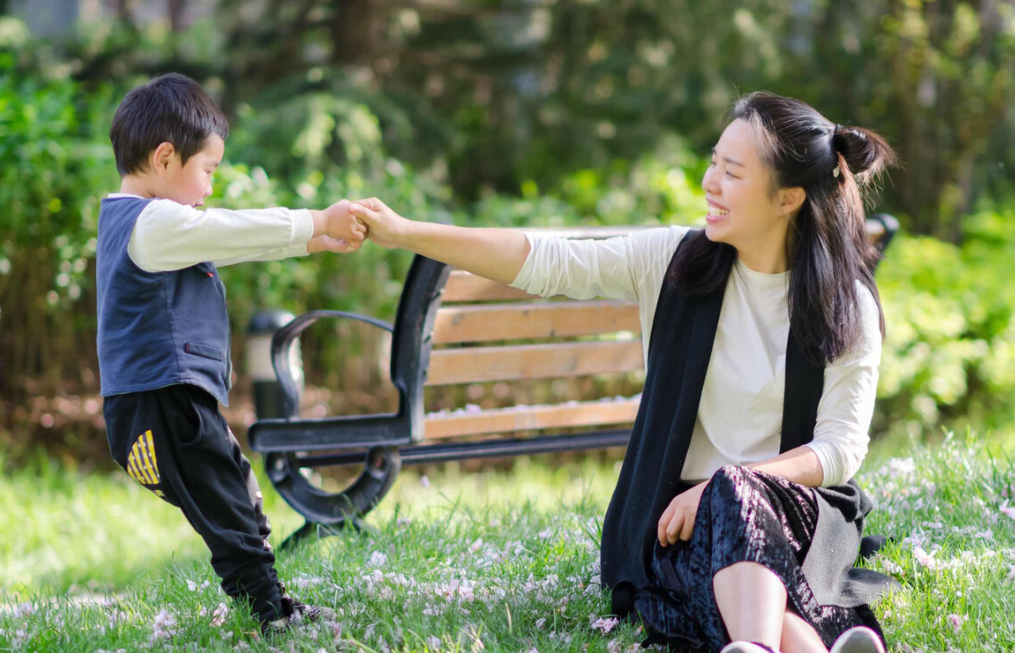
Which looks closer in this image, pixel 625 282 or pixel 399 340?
pixel 625 282

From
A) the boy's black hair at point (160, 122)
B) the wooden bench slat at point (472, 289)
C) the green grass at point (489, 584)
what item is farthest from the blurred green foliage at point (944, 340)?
the boy's black hair at point (160, 122)

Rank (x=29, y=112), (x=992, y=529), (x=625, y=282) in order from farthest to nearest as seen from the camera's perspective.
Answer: (x=29, y=112), (x=992, y=529), (x=625, y=282)

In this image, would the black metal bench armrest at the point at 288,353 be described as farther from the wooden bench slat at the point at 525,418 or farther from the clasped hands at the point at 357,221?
the clasped hands at the point at 357,221

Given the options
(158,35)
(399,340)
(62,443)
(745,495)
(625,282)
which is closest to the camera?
(745,495)

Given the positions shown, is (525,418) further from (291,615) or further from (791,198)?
(791,198)

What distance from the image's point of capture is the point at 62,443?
5.35m

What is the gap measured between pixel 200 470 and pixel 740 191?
143 centimetres

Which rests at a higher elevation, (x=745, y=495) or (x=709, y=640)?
(x=745, y=495)

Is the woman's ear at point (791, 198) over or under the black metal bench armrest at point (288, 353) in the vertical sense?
over

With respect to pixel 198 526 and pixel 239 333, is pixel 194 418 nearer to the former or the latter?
pixel 198 526

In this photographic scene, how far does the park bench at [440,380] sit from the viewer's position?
316 cm

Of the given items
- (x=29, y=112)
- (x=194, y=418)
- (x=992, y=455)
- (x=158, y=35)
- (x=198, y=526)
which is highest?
(x=158, y=35)

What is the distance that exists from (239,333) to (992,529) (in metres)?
3.81

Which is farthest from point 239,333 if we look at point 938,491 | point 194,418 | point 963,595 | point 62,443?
point 963,595
